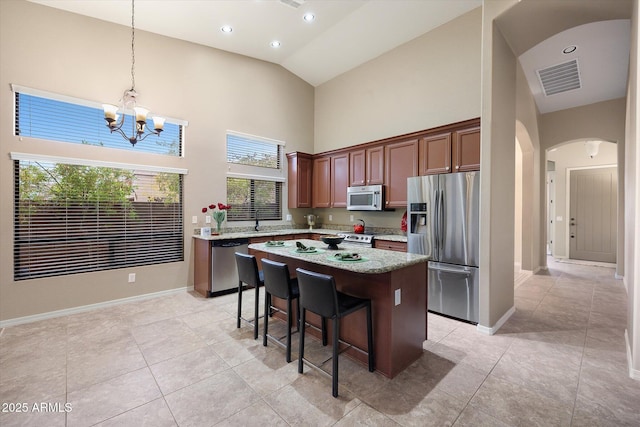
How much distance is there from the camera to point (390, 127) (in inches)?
201

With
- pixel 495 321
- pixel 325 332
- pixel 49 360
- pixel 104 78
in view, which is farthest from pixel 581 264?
pixel 104 78

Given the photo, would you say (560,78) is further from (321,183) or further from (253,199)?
(253,199)

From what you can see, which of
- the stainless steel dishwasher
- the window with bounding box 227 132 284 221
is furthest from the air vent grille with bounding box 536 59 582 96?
the stainless steel dishwasher

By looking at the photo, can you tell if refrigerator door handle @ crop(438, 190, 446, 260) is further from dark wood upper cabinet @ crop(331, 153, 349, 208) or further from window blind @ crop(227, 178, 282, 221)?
window blind @ crop(227, 178, 282, 221)

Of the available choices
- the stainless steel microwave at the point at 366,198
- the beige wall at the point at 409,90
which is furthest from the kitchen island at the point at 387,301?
the beige wall at the point at 409,90

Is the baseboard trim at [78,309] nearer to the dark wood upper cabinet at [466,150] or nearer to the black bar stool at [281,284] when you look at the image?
the black bar stool at [281,284]

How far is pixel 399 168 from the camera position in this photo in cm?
457

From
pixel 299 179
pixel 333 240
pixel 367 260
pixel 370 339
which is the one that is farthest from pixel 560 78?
pixel 370 339

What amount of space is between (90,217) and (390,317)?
13.2ft

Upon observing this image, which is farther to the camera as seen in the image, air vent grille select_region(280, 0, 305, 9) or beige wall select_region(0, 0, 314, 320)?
air vent grille select_region(280, 0, 305, 9)

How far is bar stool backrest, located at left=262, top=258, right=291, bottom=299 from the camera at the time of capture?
2.37m

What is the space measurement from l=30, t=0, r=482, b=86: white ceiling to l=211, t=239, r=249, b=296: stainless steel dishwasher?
10.7 feet

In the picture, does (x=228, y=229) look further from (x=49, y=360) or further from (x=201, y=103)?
(x=49, y=360)

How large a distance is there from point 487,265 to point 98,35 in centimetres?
566
